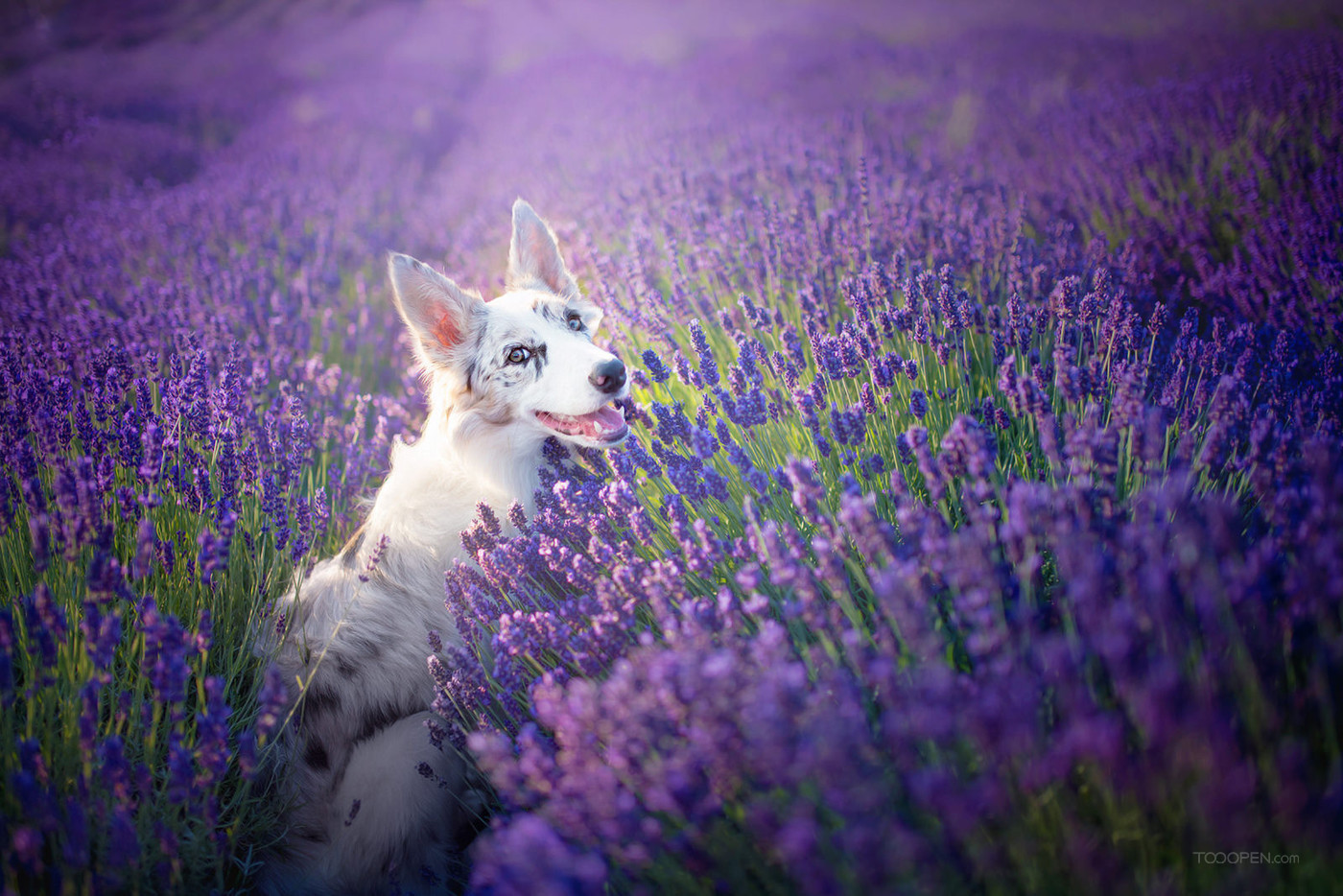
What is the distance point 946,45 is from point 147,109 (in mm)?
12047

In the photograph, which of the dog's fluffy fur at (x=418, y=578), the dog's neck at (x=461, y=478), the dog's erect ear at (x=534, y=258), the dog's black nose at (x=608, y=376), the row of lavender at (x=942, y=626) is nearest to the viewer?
the row of lavender at (x=942, y=626)

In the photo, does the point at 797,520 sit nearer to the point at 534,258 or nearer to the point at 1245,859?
the point at 1245,859

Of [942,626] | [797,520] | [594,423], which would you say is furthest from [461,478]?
[942,626]

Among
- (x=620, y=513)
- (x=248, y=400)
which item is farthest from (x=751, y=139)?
(x=620, y=513)

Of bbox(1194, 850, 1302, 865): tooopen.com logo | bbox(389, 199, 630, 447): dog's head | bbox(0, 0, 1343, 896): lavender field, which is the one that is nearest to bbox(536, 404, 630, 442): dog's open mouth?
bbox(389, 199, 630, 447): dog's head

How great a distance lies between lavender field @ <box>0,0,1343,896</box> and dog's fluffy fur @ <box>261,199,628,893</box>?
9cm

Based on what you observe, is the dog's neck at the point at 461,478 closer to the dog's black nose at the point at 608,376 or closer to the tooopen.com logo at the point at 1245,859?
the dog's black nose at the point at 608,376

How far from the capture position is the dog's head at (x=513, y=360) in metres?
2.02

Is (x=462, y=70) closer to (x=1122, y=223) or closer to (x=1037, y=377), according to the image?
(x=1122, y=223)

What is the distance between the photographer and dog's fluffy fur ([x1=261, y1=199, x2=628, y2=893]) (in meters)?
1.58

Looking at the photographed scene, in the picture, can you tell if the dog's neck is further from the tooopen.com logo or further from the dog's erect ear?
the tooopen.com logo

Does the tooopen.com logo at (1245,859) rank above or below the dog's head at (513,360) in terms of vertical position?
below

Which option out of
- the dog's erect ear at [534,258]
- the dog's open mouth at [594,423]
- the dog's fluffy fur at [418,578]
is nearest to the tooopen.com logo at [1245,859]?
the dog's fluffy fur at [418,578]

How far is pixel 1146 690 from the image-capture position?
0.61m
